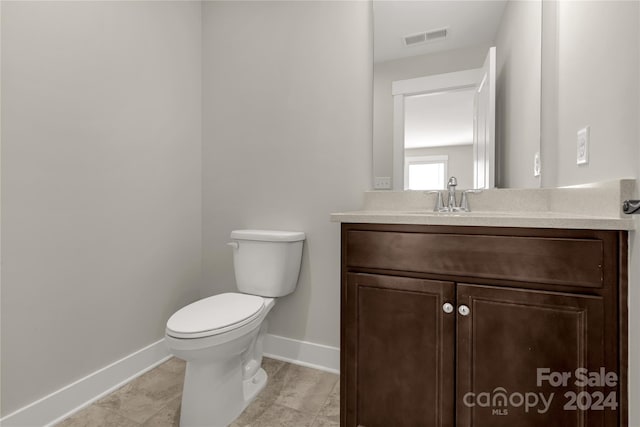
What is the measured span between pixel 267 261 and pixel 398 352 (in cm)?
87

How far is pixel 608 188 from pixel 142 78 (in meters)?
2.09

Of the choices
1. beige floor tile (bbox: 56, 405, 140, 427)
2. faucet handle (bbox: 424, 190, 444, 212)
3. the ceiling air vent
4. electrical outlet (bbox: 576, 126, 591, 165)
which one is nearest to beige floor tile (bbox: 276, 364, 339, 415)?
beige floor tile (bbox: 56, 405, 140, 427)

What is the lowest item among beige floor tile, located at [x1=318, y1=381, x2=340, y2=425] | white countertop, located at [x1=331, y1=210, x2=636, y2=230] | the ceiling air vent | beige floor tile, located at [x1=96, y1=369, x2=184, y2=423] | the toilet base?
beige floor tile, located at [x1=318, y1=381, x2=340, y2=425]

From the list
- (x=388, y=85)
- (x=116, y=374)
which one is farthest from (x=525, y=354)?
(x=116, y=374)

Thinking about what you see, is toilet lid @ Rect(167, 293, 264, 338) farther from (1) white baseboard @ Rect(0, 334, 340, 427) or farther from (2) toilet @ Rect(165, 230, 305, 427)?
(1) white baseboard @ Rect(0, 334, 340, 427)

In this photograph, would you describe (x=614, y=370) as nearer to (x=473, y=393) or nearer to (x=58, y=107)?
(x=473, y=393)

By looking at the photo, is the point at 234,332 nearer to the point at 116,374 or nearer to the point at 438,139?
the point at 116,374

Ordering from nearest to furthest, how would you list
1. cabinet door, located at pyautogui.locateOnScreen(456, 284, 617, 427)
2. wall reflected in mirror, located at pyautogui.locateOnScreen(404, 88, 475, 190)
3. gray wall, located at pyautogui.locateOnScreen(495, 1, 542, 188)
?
cabinet door, located at pyautogui.locateOnScreen(456, 284, 617, 427) → gray wall, located at pyautogui.locateOnScreen(495, 1, 542, 188) → wall reflected in mirror, located at pyautogui.locateOnScreen(404, 88, 475, 190)

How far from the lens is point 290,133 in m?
1.85

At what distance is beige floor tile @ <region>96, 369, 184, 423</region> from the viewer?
1.41 meters

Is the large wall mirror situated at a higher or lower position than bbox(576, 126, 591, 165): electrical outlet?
higher

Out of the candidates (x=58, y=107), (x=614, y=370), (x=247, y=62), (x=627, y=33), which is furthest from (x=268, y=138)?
(x=614, y=370)

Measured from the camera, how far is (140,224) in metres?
1.71

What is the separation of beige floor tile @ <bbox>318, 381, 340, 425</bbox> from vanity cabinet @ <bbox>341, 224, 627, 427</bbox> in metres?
0.26
